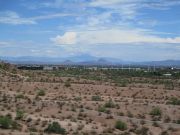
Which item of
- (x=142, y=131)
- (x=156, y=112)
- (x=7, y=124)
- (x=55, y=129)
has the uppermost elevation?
(x=7, y=124)

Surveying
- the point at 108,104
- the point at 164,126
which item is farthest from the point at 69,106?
the point at 164,126

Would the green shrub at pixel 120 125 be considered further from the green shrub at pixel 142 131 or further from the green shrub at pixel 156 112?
the green shrub at pixel 156 112

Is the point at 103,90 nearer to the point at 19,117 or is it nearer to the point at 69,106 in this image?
the point at 69,106

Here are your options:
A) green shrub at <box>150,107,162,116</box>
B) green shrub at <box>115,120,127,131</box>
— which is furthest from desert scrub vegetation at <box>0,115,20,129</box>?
green shrub at <box>150,107,162,116</box>

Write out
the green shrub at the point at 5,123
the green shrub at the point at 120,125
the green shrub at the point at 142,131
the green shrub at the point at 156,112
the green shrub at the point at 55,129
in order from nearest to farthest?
the green shrub at the point at 5,123
the green shrub at the point at 55,129
the green shrub at the point at 142,131
the green shrub at the point at 120,125
the green shrub at the point at 156,112

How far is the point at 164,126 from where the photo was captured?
41.3m

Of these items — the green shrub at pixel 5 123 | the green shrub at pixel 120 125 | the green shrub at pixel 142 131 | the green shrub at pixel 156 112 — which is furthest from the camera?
the green shrub at pixel 156 112

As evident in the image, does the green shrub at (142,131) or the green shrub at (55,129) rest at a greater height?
the green shrub at (55,129)

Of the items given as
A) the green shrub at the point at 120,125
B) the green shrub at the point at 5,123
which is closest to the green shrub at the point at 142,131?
the green shrub at the point at 120,125

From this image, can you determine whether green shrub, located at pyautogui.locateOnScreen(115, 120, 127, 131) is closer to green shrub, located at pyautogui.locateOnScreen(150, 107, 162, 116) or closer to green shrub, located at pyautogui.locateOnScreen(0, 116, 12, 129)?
green shrub, located at pyautogui.locateOnScreen(0, 116, 12, 129)

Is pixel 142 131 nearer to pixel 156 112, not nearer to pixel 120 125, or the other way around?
pixel 120 125

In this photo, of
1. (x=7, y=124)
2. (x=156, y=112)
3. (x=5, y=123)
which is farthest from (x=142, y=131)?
(x=156, y=112)

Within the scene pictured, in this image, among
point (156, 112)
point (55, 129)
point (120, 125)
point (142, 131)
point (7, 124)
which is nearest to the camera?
point (7, 124)

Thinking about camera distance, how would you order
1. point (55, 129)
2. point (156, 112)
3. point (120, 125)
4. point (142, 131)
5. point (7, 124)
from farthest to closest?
point (156, 112) → point (120, 125) → point (142, 131) → point (55, 129) → point (7, 124)
